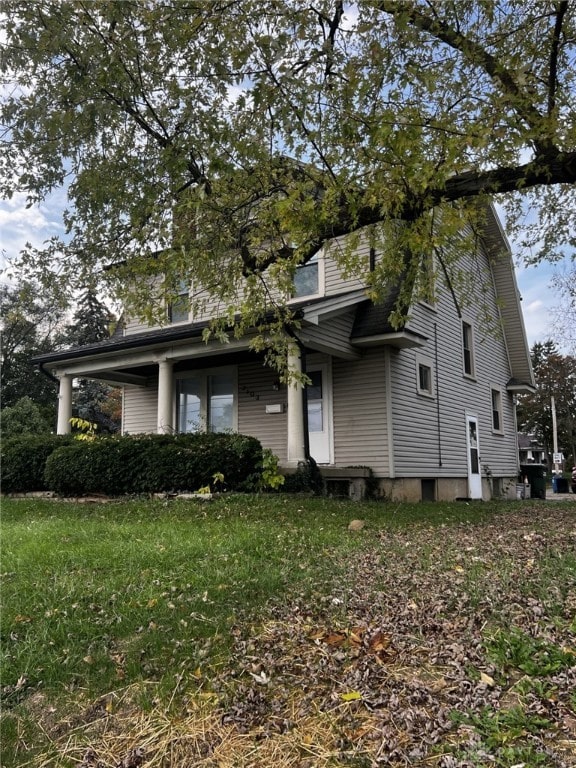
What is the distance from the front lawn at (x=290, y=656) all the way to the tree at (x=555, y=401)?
33.8m

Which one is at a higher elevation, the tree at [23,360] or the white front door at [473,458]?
the tree at [23,360]

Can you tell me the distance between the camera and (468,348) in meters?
15.1

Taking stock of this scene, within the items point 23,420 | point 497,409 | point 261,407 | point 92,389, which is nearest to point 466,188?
point 261,407

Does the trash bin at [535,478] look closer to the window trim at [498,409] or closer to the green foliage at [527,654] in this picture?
the window trim at [498,409]

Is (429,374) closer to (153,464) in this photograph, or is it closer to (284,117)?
(153,464)

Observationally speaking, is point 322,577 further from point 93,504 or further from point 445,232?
point 93,504

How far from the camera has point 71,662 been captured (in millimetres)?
3002

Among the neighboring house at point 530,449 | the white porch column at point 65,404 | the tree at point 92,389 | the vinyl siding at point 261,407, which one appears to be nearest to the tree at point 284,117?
the vinyl siding at point 261,407

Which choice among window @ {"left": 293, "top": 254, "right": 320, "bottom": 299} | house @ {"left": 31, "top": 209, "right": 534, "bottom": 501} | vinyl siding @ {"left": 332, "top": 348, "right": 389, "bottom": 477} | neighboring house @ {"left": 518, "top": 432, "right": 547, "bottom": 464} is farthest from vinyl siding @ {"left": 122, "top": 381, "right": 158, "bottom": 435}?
neighboring house @ {"left": 518, "top": 432, "right": 547, "bottom": 464}

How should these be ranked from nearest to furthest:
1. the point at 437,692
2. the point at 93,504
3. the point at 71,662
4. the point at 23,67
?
the point at 437,692
the point at 71,662
the point at 23,67
the point at 93,504

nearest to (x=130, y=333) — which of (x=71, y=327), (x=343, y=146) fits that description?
(x=343, y=146)

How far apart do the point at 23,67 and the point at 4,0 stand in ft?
1.78

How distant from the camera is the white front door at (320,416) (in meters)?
11.4

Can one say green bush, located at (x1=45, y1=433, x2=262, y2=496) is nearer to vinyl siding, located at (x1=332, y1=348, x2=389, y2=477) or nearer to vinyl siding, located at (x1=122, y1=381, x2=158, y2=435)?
vinyl siding, located at (x1=332, y1=348, x2=389, y2=477)
